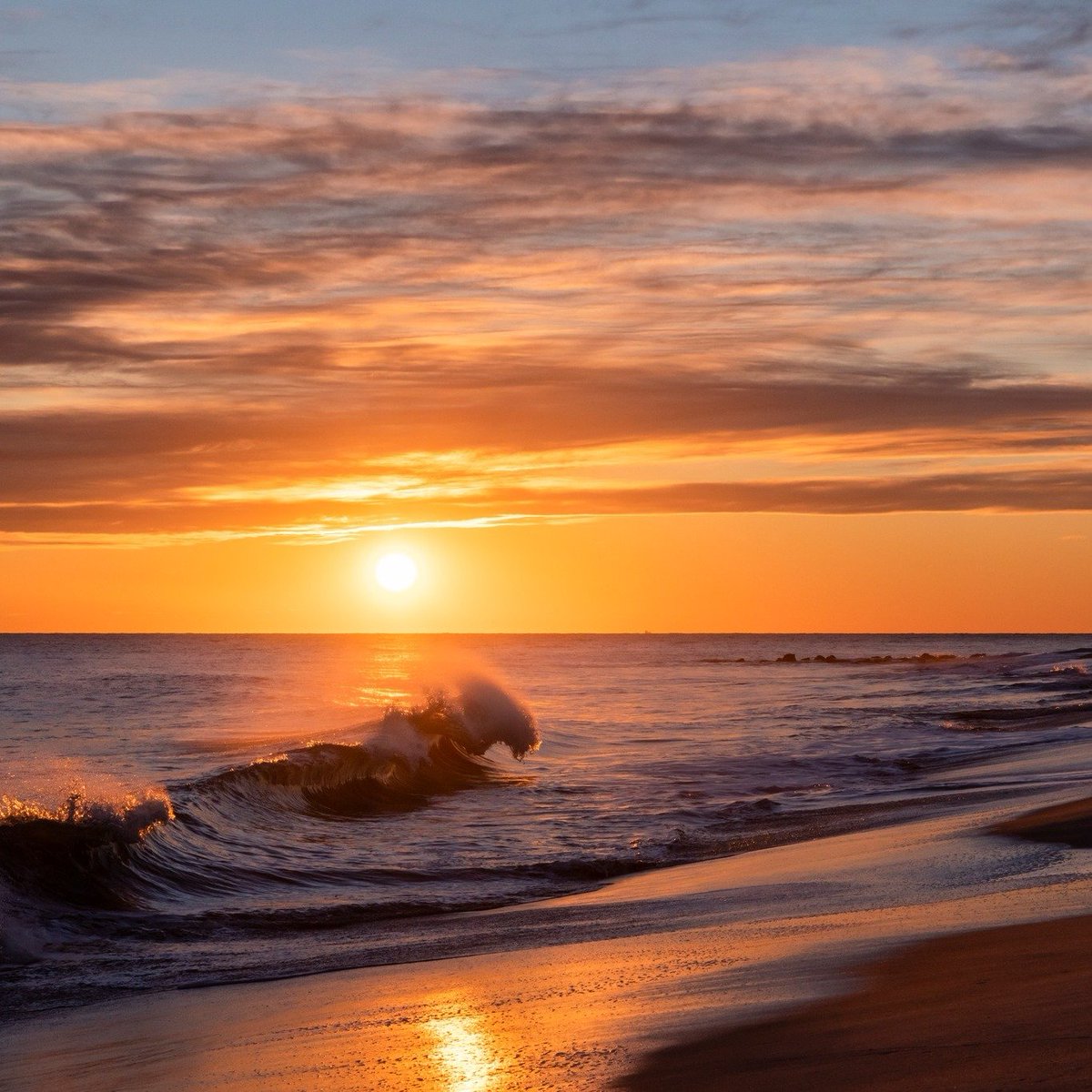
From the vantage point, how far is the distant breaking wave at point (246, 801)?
12812mm

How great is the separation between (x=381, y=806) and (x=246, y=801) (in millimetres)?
2532

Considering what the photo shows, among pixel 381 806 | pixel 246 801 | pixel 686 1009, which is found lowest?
pixel 381 806

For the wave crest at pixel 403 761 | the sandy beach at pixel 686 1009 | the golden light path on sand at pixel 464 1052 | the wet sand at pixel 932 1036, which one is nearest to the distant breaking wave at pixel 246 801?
the wave crest at pixel 403 761

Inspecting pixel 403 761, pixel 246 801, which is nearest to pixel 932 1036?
pixel 246 801

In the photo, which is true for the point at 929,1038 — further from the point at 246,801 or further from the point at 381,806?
the point at 381,806

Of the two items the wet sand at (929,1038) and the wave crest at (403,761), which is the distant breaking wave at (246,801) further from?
the wet sand at (929,1038)

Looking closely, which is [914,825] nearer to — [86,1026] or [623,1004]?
[623,1004]

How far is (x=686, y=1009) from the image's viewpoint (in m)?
6.58

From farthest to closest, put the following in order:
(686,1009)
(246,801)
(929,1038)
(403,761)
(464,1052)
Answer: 1. (403,761)
2. (246,801)
3. (686,1009)
4. (464,1052)
5. (929,1038)

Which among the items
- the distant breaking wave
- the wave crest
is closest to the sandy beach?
the distant breaking wave

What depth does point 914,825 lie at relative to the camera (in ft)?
46.7

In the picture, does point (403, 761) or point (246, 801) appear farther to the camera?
point (403, 761)

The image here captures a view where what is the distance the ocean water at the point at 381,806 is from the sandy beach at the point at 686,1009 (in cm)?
115

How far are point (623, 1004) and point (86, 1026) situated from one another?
3312 mm
